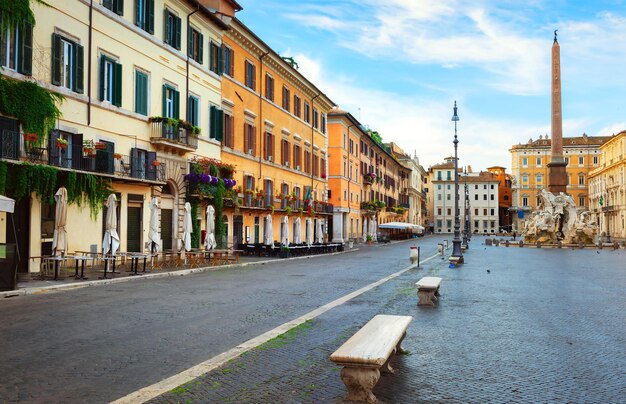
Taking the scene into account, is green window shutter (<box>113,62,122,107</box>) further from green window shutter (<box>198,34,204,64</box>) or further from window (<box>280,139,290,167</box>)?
window (<box>280,139,290,167</box>)

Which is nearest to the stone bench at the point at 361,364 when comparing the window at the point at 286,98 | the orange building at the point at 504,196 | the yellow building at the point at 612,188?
the window at the point at 286,98

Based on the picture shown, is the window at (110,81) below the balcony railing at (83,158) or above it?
above

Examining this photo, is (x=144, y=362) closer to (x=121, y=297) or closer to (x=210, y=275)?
(x=121, y=297)

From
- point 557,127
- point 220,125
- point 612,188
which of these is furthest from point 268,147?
point 612,188

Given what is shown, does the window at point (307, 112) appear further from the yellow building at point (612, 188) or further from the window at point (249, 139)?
the yellow building at point (612, 188)

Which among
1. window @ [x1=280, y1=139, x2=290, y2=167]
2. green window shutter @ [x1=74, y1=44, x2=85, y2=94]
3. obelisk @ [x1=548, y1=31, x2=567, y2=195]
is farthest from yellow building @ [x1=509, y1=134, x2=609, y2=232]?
green window shutter @ [x1=74, y1=44, x2=85, y2=94]

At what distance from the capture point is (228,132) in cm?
3356

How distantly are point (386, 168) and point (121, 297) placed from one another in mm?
76467

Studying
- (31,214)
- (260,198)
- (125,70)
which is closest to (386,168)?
(260,198)

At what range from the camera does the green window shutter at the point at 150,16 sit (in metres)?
25.2

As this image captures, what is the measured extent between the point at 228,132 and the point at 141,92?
355 inches

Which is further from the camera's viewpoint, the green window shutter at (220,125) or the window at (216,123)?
the green window shutter at (220,125)

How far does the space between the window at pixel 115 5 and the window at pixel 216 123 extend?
8.58 m

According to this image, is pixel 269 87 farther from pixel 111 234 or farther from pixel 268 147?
pixel 111 234
